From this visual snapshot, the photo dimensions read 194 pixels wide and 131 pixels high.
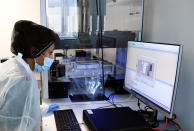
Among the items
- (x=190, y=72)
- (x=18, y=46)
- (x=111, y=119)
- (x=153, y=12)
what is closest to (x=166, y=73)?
(x=190, y=72)

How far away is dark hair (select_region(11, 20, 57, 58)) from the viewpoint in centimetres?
110

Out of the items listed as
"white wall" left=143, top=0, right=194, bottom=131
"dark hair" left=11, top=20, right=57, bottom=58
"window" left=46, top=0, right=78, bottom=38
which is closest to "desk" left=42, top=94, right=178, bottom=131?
"white wall" left=143, top=0, right=194, bottom=131

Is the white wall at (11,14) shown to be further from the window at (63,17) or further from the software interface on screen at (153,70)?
the software interface on screen at (153,70)

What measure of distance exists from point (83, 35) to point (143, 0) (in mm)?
598

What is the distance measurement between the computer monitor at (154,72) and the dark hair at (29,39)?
1.94ft

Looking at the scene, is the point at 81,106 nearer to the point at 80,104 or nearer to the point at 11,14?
the point at 80,104

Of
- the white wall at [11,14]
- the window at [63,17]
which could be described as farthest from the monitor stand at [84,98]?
the white wall at [11,14]

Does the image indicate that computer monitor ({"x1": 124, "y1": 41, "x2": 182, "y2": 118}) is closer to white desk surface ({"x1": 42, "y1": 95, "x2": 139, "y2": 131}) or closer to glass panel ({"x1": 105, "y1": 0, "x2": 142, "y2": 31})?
white desk surface ({"x1": 42, "y1": 95, "x2": 139, "y2": 131})

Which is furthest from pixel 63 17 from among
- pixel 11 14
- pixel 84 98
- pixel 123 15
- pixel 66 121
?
pixel 11 14

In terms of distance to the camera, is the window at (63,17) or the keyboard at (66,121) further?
the window at (63,17)

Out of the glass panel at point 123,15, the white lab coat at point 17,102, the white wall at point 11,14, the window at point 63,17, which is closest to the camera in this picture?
the white lab coat at point 17,102

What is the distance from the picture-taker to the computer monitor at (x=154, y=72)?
1007mm

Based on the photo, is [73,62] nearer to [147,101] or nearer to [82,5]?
[82,5]

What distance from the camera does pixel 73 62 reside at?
1653 millimetres
